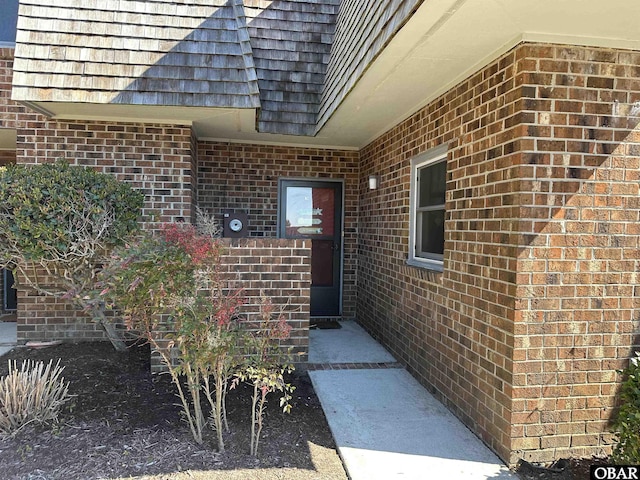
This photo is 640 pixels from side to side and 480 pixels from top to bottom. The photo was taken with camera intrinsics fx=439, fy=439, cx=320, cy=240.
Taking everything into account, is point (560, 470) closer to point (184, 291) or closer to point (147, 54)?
point (184, 291)

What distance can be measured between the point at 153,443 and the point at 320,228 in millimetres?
4549

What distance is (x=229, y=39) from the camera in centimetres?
510

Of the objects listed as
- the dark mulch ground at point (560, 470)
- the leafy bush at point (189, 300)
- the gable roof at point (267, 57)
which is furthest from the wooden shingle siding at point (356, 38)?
the dark mulch ground at point (560, 470)

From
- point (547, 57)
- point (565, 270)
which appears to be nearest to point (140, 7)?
point (547, 57)

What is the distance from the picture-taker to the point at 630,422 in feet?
8.59

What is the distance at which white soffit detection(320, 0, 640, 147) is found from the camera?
8.18ft

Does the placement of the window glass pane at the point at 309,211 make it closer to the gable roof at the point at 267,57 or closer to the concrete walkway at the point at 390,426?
the gable roof at the point at 267,57

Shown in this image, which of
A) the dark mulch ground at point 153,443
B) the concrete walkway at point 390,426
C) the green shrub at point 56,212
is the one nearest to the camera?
the dark mulch ground at point 153,443

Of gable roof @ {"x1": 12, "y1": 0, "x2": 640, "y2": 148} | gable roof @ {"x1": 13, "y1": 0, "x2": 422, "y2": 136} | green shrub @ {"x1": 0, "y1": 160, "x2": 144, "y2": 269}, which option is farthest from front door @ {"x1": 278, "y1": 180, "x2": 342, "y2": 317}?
green shrub @ {"x1": 0, "y1": 160, "x2": 144, "y2": 269}

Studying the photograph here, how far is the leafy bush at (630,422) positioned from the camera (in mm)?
2562

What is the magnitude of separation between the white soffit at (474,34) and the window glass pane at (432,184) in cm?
77

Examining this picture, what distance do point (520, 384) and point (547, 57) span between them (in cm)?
219

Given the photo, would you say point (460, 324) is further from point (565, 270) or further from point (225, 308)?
point (225, 308)

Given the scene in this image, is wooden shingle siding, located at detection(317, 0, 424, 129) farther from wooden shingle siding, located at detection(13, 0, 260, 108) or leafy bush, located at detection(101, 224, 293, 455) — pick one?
leafy bush, located at detection(101, 224, 293, 455)
